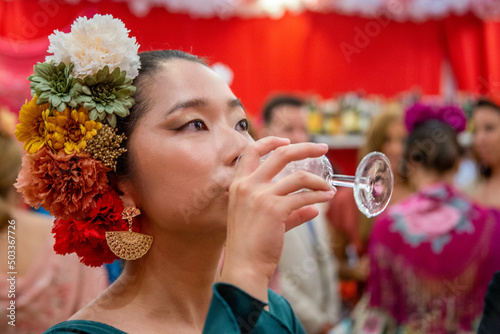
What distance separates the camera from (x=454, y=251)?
2676 millimetres

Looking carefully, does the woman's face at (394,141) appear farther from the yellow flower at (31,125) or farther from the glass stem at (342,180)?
the yellow flower at (31,125)

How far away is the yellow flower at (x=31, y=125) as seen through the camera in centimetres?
129

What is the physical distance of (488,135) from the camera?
3.71 m

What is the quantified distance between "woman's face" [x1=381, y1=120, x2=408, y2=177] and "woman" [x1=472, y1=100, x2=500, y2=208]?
536 mm

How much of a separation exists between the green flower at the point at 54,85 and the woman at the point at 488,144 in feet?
10.3

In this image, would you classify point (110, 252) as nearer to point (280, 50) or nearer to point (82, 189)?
point (82, 189)

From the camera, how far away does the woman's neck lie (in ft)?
4.24

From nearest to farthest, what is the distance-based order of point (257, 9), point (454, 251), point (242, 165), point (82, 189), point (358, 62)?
1. point (242, 165)
2. point (82, 189)
3. point (454, 251)
4. point (257, 9)
5. point (358, 62)

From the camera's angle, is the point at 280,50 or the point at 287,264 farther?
the point at 280,50

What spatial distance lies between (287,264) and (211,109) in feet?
5.59

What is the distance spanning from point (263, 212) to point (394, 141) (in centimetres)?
294

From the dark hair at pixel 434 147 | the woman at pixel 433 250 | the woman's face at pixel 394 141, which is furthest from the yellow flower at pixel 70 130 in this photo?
the woman's face at pixel 394 141

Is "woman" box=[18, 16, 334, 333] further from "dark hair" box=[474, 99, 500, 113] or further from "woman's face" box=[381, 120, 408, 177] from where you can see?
"dark hair" box=[474, 99, 500, 113]

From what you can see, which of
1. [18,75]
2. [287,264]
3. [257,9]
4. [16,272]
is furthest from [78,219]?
[257,9]
